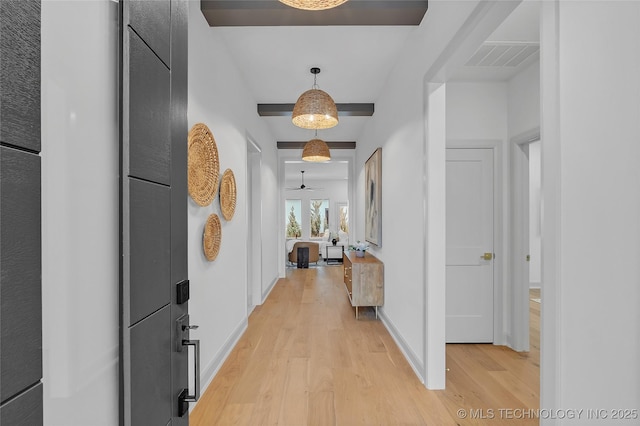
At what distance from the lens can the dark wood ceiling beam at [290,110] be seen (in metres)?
4.66

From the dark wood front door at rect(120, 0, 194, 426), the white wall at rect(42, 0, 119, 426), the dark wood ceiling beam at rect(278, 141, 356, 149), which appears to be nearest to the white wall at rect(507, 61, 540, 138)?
the dark wood front door at rect(120, 0, 194, 426)

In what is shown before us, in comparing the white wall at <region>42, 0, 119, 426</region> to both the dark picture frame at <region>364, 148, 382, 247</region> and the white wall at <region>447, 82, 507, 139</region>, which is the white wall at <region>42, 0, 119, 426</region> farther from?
the dark picture frame at <region>364, 148, 382, 247</region>

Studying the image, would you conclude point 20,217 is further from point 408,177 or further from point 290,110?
point 290,110

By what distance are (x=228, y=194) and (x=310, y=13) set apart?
164 cm

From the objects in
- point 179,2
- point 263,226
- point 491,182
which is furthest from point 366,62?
point 263,226

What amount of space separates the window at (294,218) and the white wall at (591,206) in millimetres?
11248

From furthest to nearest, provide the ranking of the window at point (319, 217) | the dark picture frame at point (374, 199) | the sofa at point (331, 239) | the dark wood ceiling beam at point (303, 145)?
the window at point (319, 217) → the sofa at point (331, 239) → the dark wood ceiling beam at point (303, 145) → the dark picture frame at point (374, 199)

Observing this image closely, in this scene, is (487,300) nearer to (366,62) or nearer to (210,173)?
(366,62)

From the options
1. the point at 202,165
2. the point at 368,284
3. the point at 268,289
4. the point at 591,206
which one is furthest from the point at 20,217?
the point at 268,289

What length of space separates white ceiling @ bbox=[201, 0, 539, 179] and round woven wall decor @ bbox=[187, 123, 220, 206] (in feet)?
3.47

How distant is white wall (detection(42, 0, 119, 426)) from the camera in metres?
0.58

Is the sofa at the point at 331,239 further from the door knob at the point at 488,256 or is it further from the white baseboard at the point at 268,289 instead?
the door knob at the point at 488,256

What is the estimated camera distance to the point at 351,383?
8.53ft

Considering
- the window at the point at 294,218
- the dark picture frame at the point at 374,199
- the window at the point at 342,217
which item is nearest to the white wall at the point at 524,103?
the dark picture frame at the point at 374,199
